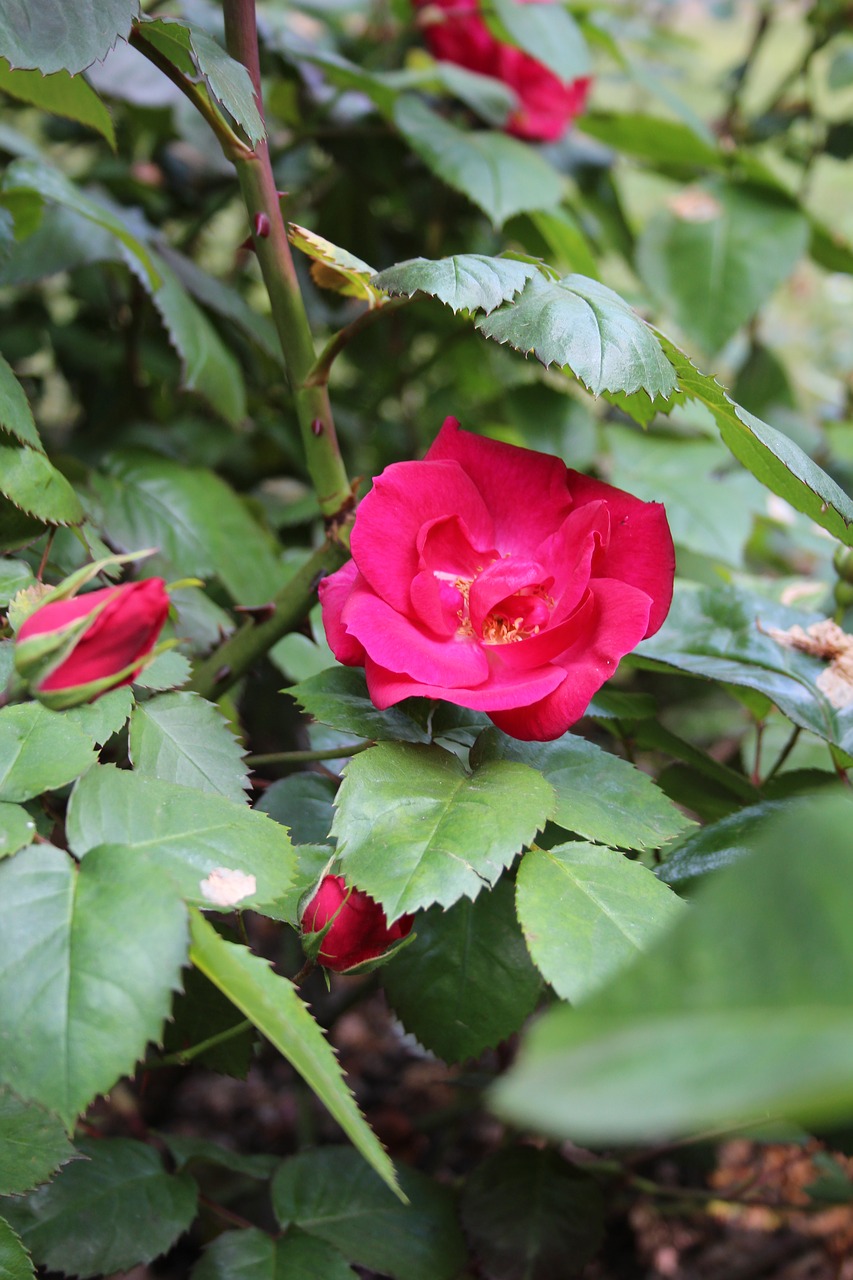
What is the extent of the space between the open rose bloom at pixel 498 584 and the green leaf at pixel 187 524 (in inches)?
11.3

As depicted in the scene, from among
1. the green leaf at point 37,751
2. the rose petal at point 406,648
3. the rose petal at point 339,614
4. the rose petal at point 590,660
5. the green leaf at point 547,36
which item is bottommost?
the green leaf at point 37,751

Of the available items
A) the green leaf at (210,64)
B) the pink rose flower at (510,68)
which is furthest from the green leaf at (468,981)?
the pink rose flower at (510,68)

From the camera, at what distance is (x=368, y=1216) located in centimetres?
60

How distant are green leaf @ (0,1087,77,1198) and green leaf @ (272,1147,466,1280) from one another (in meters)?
0.19

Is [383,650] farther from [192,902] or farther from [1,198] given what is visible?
[1,198]

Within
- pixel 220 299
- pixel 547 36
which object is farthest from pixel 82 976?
pixel 547 36

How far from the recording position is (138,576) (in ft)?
2.33

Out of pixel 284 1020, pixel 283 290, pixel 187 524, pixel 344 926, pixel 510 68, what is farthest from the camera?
pixel 510 68

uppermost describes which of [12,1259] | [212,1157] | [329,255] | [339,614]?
[329,255]

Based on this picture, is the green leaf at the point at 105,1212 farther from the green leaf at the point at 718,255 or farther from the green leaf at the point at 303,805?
the green leaf at the point at 718,255

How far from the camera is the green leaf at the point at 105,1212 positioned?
52cm

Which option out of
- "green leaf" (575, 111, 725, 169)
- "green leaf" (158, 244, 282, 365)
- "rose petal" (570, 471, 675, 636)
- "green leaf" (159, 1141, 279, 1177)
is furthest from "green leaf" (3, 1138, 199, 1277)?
"green leaf" (575, 111, 725, 169)

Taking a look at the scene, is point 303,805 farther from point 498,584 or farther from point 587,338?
point 587,338

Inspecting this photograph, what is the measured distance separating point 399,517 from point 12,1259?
1.17 feet
